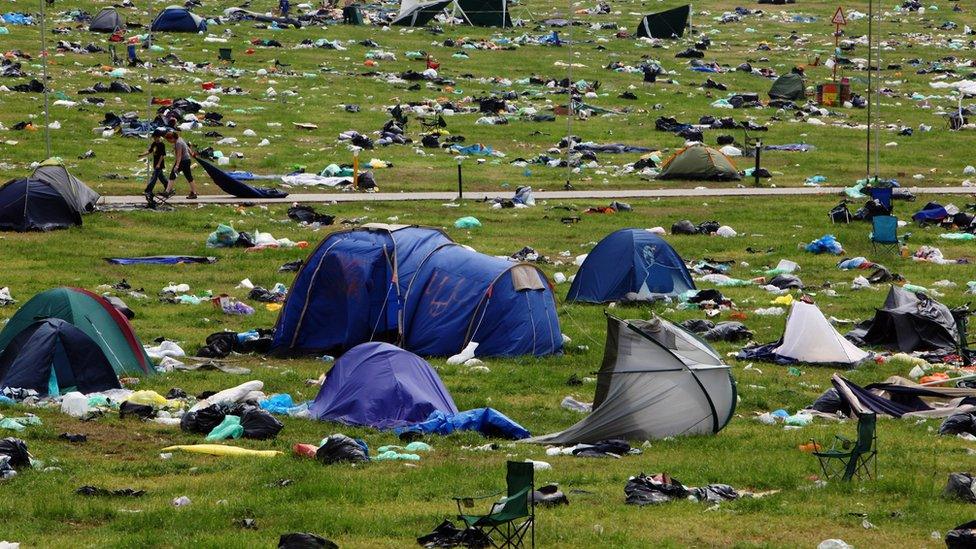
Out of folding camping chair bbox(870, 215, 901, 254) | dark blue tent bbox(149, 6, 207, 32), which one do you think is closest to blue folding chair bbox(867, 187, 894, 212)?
folding camping chair bbox(870, 215, 901, 254)

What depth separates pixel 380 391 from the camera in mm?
18234

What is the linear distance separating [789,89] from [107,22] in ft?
98.4

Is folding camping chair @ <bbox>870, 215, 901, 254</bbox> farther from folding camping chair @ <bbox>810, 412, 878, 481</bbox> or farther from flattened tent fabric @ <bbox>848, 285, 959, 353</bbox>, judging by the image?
folding camping chair @ <bbox>810, 412, 878, 481</bbox>

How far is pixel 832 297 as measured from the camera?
2808cm

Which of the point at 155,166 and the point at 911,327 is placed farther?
the point at 155,166

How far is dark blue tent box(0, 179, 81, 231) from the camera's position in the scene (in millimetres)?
33156

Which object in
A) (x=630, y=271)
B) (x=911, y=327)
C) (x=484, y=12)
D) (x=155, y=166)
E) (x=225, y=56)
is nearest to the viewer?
(x=911, y=327)

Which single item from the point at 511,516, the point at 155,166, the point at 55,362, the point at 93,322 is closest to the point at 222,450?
the point at 55,362

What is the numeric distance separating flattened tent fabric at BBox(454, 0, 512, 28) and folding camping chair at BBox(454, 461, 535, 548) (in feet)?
215

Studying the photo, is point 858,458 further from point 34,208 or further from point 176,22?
point 176,22

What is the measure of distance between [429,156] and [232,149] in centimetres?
592

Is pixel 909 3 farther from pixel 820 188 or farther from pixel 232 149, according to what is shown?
pixel 232 149

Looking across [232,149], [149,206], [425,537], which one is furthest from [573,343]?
[232,149]

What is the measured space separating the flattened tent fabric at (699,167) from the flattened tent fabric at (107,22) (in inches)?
1266
